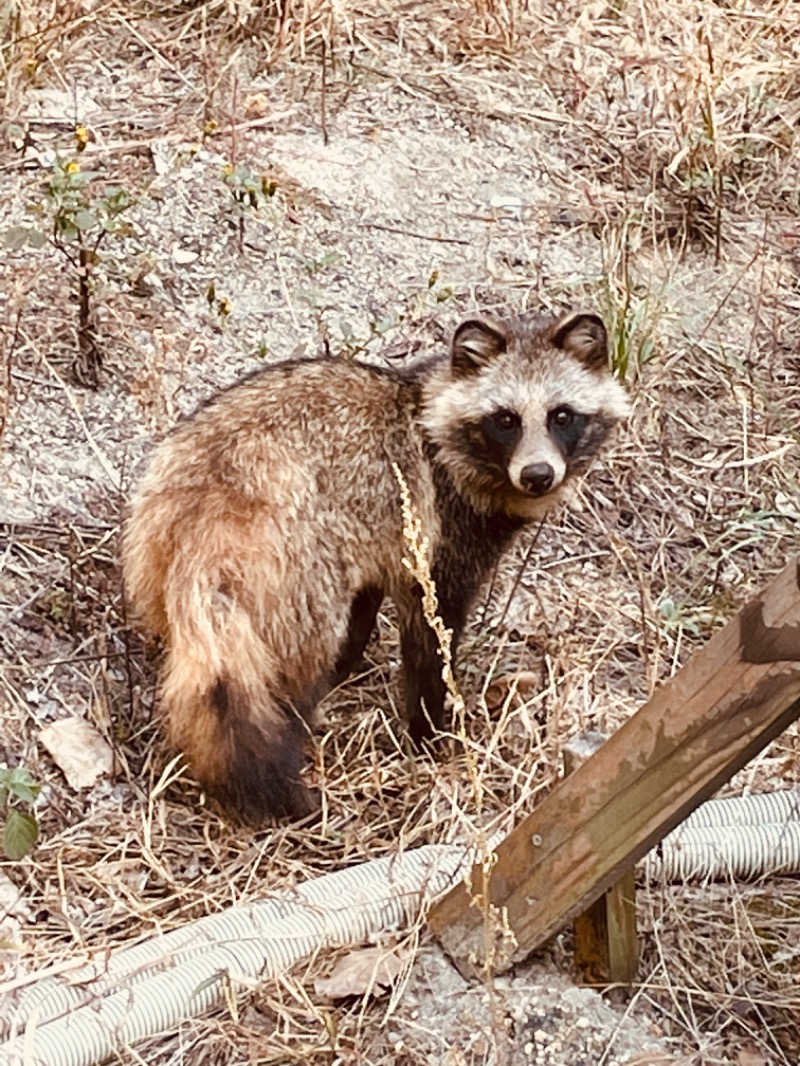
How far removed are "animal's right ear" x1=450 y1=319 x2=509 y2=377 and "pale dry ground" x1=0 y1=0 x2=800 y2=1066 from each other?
2.04 feet

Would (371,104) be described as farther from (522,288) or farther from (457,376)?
(457,376)

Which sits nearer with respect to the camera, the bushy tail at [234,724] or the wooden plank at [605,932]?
the wooden plank at [605,932]

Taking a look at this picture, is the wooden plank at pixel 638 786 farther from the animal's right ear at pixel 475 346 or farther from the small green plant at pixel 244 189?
the small green plant at pixel 244 189

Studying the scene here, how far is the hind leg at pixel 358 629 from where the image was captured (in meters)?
4.48

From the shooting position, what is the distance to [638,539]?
5.18 meters

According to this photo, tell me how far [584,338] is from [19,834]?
6.26ft

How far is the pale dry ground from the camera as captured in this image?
355 centimetres

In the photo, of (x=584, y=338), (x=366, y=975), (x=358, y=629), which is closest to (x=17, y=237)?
(x=358, y=629)

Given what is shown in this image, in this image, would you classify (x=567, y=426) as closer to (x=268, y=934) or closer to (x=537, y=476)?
(x=537, y=476)

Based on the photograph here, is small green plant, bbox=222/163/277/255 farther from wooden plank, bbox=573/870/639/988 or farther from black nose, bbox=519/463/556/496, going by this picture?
wooden plank, bbox=573/870/639/988

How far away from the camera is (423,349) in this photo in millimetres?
5598

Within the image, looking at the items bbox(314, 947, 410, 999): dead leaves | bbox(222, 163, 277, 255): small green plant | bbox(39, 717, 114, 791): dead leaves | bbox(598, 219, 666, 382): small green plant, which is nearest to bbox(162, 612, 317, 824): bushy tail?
bbox(39, 717, 114, 791): dead leaves

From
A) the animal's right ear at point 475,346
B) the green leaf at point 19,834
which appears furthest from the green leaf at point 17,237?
the green leaf at point 19,834

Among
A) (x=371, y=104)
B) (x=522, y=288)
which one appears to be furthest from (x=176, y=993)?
(x=371, y=104)
